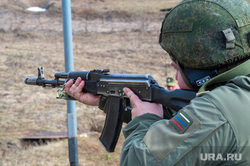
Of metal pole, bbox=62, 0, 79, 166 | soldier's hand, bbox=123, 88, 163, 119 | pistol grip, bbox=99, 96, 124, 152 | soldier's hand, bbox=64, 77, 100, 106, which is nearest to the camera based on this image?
soldier's hand, bbox=123, 88, 163, 119

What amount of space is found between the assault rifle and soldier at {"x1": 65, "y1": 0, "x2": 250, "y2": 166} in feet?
0.53

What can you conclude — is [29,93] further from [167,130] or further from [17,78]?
[167,130]

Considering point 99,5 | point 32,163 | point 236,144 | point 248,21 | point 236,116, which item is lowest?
point 32,163

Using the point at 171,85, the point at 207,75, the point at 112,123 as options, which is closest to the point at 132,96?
the point at 112,123

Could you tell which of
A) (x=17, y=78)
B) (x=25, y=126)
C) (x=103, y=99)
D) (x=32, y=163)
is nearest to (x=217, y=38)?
(x=103, y=99)

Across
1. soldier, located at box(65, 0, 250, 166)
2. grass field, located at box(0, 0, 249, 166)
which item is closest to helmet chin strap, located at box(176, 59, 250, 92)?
soldier, located at box(65, 0, 250, 166)

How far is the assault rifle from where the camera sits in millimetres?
2053

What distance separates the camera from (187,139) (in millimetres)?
1245

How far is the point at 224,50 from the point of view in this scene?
1532 mm

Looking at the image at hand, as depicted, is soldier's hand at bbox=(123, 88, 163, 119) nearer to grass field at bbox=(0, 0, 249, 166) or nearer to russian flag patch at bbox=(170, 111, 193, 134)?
russian flag patch at bbox=(170, 111, 193, 134)

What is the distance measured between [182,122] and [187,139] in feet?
0.28

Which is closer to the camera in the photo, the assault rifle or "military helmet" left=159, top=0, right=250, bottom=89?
"military helmet" left=159, top=0, right=250, bottom=89

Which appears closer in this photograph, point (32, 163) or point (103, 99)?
point (103, 99)

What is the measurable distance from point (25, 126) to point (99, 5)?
65.7ft
